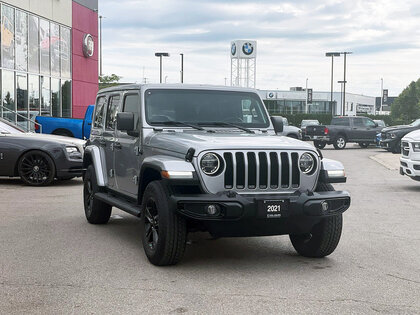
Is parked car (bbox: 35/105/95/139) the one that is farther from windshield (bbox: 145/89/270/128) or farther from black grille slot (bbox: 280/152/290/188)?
black grille slot (bbox: 280/152/290/188)

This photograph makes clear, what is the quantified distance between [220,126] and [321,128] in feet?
91.2

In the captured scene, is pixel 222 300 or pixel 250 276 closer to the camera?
pixel 222 300

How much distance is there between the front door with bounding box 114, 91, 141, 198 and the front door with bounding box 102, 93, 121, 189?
0.61ft

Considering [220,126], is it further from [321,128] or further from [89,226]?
[321,128]

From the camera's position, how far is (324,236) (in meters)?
6.68

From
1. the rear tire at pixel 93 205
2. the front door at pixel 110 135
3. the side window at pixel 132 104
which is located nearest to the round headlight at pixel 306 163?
the side window at pixel 132 104

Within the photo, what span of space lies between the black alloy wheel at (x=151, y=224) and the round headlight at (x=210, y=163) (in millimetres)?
635

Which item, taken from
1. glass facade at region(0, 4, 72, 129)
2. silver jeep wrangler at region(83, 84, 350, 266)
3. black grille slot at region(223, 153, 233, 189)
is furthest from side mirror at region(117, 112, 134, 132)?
glass facade at region(0, 4, 72, 129)

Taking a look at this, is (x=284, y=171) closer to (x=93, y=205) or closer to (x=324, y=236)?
(x=324, y=236)

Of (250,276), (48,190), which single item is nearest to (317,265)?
(250,276)

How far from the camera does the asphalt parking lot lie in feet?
16.9

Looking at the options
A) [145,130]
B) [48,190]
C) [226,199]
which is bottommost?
[48,190]

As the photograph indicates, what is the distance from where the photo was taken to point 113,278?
5.97m

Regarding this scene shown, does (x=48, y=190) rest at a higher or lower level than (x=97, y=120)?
lower
